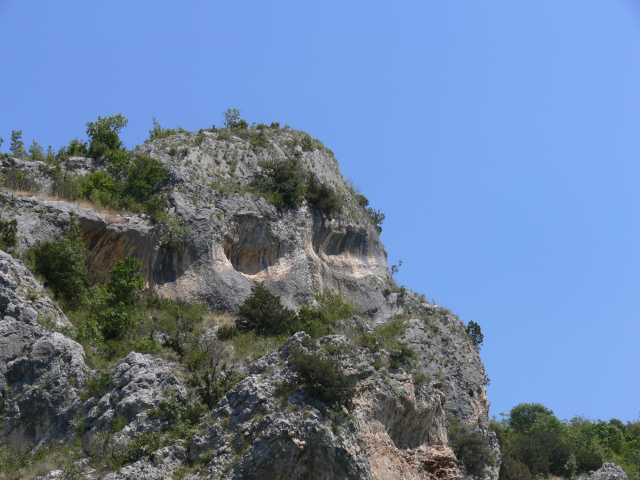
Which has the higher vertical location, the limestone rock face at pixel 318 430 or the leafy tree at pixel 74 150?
the leafy tree at pixel 74 150

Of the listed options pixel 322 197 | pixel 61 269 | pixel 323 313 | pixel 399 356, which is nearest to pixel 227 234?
pixel 323 313

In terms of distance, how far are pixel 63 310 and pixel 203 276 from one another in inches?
307

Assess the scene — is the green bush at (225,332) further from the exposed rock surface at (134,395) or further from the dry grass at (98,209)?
the dry grass at (98,209)

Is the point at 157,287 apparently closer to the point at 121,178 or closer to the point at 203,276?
the point at 203,276

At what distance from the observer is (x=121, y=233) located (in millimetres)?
35375

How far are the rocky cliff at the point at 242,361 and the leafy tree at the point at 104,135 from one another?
3.80ft

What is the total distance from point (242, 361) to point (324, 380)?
6.56 m

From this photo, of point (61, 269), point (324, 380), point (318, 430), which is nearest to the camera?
point (318, 430)

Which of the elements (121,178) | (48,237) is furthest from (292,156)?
(48,237)

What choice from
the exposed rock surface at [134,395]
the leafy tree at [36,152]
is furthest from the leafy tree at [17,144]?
the exposed rock surface at [134,395]

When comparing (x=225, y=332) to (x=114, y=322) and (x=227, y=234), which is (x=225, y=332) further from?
(x=227, y=234)

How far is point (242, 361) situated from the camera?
29562 millimetres

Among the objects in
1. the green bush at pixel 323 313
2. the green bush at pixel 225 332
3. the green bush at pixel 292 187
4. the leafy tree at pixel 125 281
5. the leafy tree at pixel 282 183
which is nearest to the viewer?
the green bush at pixel 323 313

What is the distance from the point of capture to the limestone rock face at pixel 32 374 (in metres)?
24.1
